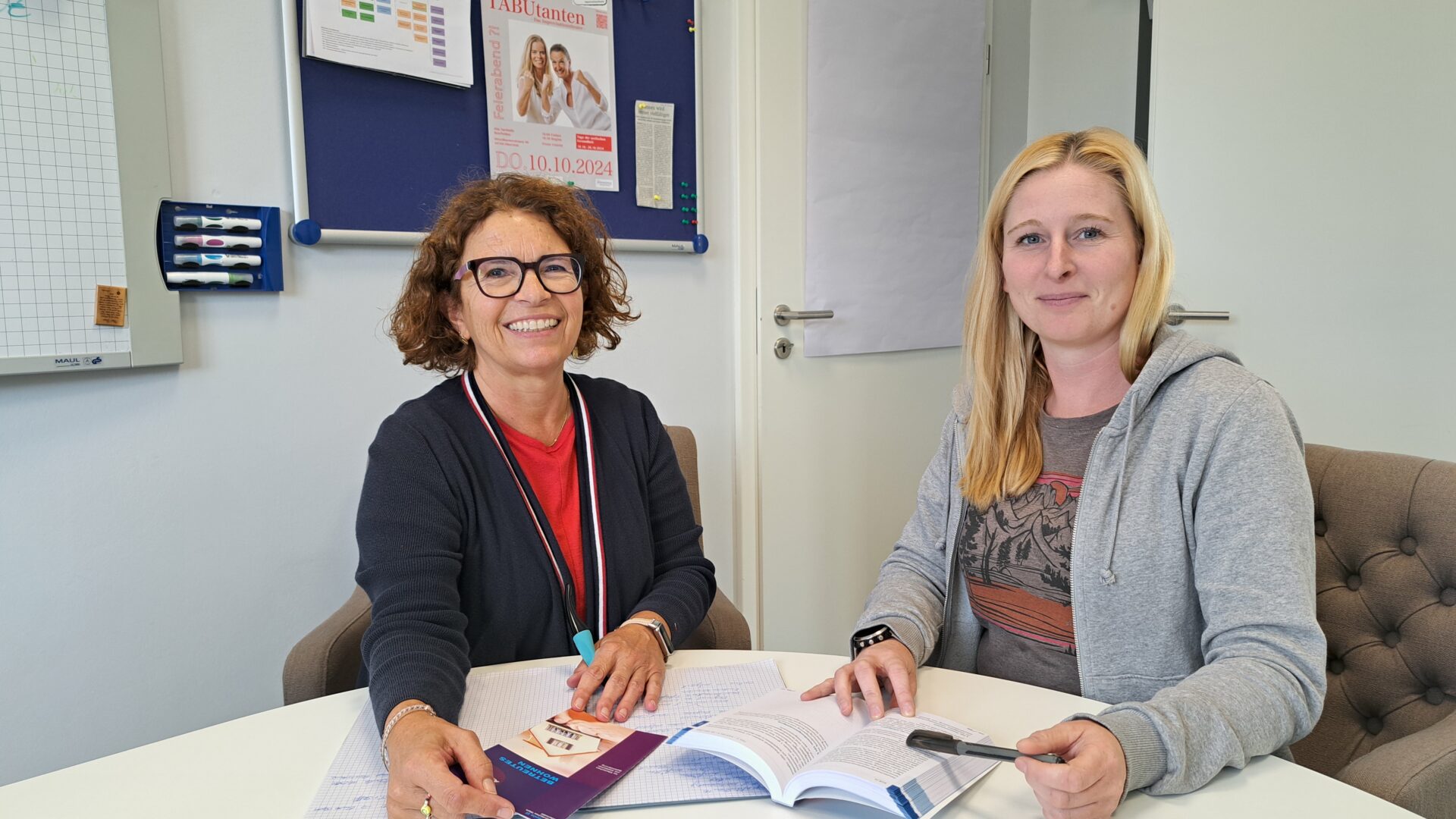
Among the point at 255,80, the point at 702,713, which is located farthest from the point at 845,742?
the point at 255,80

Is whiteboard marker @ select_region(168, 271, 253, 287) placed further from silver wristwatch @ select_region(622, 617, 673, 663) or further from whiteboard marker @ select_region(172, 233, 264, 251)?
silver wristwatch @ select_region(622, 617, 673, 663)

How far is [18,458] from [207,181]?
1.93 ft

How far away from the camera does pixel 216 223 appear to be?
171cm

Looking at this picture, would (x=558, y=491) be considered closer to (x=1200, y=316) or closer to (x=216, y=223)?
(x=216, y=223)

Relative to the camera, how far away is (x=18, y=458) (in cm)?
159

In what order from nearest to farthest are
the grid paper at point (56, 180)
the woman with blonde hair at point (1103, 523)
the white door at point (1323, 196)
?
the woman with blonde hair at point (1103, 523), the grid paper at point (56, 180), the white door at point (1323, 196)

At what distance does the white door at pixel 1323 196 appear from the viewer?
6.50 ft

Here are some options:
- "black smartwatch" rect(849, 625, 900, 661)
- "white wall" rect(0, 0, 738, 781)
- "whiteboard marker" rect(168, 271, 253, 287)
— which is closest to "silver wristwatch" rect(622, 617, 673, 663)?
"black smartwatch" rect(849, 625, 900, 661)

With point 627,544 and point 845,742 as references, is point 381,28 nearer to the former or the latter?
point 627,544

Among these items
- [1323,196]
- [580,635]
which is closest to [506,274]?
[580,635]

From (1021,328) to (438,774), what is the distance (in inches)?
40.4

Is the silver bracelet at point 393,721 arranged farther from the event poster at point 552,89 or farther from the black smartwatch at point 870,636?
the event poster at point 552,89

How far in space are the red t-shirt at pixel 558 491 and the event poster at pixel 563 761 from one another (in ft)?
1.29

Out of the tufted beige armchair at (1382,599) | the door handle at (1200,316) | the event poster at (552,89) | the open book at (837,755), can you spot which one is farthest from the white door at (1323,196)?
the open book at (837,755)
